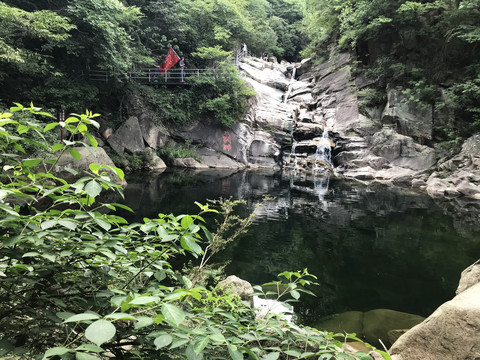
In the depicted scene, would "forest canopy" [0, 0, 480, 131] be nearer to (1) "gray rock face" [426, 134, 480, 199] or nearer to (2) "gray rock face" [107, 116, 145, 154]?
(1) "gray rock face" [426, 134, 480, 199]

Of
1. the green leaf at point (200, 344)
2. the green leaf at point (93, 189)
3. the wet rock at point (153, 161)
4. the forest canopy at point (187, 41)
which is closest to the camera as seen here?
the green leaf at point (200, 344)

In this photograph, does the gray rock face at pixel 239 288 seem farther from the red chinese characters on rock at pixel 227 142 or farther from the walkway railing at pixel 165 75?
the walkway railing at pixel 165 75

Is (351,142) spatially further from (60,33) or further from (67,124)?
(67,124)

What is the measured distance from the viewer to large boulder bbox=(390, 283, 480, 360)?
2197 mm

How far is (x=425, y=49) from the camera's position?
58.4 feet

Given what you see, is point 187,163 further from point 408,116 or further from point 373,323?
point 373,323

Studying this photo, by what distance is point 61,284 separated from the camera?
102cm

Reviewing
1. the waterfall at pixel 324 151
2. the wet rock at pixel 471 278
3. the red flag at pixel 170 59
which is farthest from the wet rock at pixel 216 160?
the wet rock at pixel 471 278

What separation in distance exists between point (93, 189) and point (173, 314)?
48 cm

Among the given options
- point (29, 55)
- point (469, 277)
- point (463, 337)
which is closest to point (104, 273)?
point (463, 337)

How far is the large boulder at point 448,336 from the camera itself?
86.5 inches

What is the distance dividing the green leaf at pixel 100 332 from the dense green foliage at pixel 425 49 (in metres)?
18.2

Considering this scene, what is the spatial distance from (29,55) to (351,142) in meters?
18.8

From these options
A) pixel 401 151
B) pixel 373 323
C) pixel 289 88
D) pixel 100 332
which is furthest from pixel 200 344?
pixel 289 88
